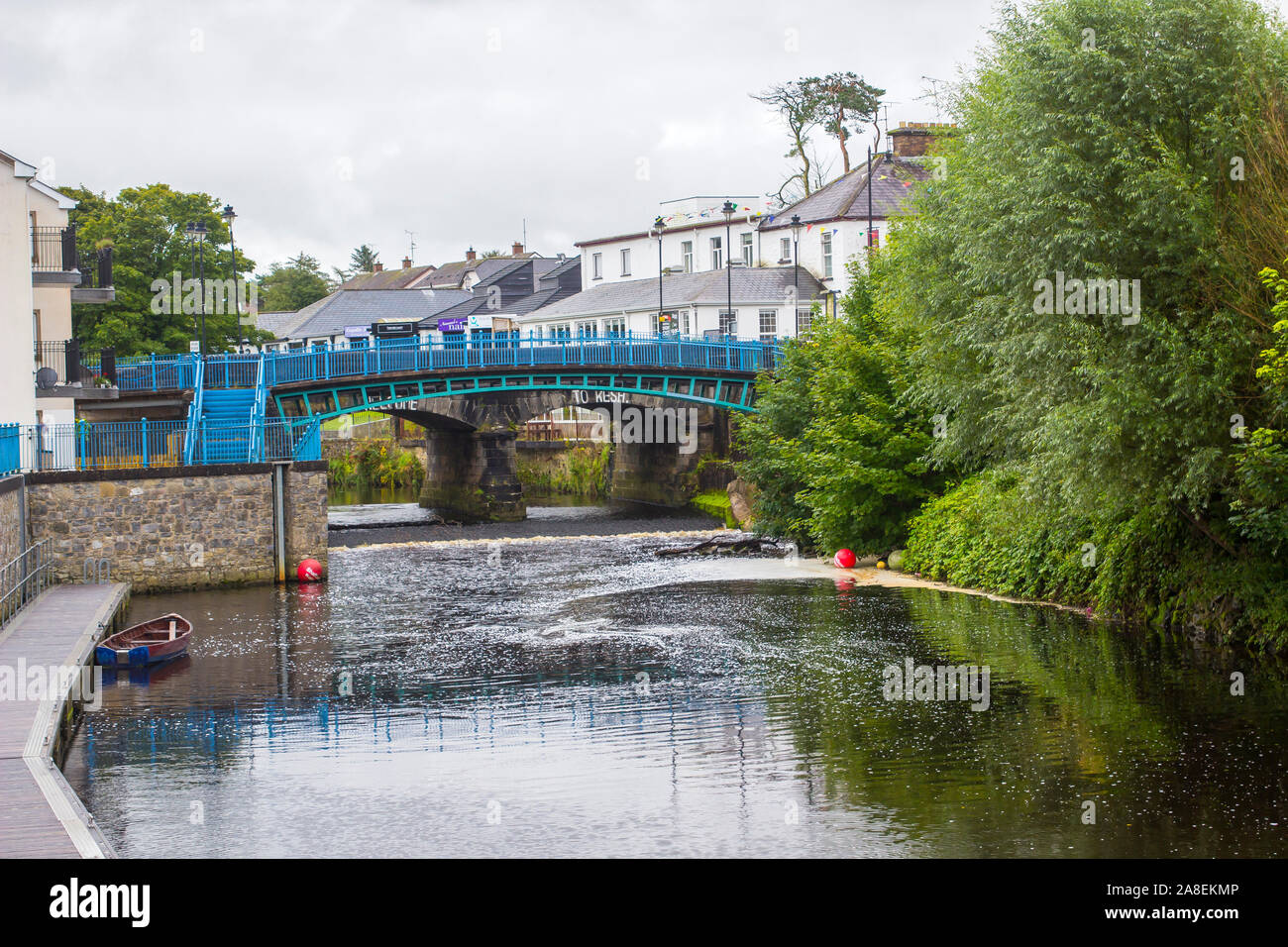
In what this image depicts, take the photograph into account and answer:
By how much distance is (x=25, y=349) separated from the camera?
34.6 metres

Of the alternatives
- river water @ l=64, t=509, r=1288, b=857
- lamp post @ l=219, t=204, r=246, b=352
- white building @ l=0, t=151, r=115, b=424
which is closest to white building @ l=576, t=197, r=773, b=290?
lamp post @ l=219, t=204, r=246, b=352

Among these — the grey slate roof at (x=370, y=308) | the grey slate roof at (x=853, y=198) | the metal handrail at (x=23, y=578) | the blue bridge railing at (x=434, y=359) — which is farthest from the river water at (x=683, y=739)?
the grey slate roof at (x=370, y=308)

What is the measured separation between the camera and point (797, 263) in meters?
62.2

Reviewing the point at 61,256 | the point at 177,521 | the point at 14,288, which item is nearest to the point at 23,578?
the point at 177,521

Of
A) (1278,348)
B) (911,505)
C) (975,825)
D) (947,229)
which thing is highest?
(947,229)

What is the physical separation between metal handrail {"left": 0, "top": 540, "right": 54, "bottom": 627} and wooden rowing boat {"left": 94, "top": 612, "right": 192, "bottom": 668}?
2050 mm

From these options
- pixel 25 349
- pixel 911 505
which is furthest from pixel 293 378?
pixel 911 505

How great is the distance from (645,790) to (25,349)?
26444mm

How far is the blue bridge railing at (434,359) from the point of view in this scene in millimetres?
39531

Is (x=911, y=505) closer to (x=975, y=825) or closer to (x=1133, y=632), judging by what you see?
(x=1133, y=632)

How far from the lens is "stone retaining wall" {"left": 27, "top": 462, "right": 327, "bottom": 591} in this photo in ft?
97.9

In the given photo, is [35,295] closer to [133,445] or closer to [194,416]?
[194,416]

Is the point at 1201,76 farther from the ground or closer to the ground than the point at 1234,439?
farther from the ground

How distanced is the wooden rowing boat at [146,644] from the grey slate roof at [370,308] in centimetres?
5337
